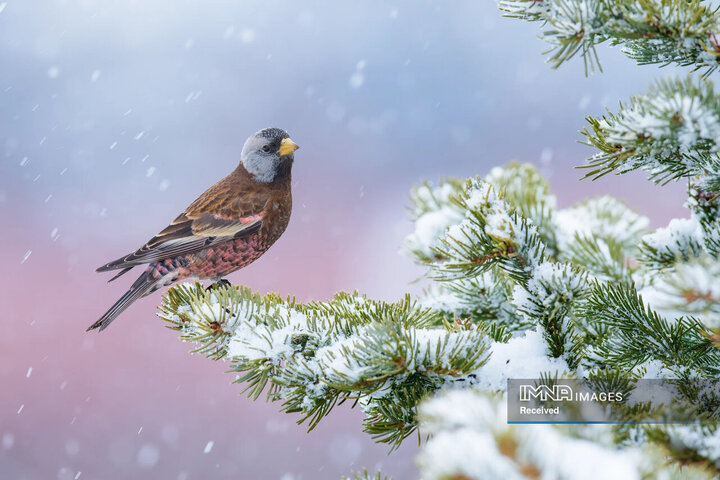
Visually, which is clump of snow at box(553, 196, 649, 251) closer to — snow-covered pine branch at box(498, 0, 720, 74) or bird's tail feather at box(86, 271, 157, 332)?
snow-covered pine branch at box(498, 0, 720, 74)

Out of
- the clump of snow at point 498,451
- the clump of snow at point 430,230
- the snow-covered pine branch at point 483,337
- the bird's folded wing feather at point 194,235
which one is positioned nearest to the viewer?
the clump of snow at point 498,451

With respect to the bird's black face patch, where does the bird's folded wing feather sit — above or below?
below

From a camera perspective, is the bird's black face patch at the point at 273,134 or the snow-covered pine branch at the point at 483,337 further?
the bird's black face patch at the point at 273,134

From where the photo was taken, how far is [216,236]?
74.2 inches

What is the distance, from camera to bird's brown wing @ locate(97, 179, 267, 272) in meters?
1.86

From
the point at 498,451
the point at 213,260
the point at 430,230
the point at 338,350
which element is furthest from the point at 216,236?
the point at 498,451

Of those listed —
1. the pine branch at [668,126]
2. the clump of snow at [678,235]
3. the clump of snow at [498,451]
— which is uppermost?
the clump of snow at [678,235]

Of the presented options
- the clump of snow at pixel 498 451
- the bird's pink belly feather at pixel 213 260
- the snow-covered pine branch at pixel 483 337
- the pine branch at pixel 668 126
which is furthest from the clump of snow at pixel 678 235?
the bird's pink belly feather at pixel 213 260

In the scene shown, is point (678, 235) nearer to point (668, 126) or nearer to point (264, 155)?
point (668, 126)

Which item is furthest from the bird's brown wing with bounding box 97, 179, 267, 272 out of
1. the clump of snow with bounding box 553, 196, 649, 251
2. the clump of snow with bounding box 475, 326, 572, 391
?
the clump of snow with bounding box 475, 326, 572, 391

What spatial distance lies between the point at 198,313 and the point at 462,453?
0.71 meters

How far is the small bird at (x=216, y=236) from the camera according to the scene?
6.09 ft

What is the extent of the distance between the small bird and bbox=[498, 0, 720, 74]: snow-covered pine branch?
1.24m

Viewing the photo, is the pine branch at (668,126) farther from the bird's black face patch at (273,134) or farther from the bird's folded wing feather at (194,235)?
the bird's black face patch at (273,134)
